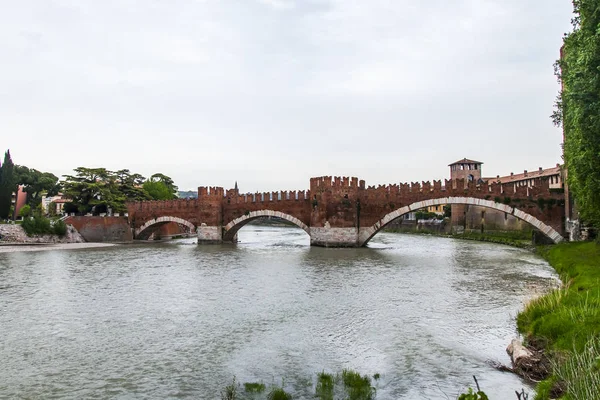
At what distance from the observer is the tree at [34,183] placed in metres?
61.9

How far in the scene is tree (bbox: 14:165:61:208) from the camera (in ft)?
203

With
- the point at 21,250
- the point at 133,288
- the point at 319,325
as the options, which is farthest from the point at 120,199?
the point at 319,325

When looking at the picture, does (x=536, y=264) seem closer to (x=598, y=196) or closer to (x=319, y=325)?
(x=598, y=196)

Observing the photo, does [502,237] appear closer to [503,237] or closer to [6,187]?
[503,237]

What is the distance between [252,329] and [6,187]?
1722 inches

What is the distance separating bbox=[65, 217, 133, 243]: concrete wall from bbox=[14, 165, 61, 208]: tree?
2722 centimetres

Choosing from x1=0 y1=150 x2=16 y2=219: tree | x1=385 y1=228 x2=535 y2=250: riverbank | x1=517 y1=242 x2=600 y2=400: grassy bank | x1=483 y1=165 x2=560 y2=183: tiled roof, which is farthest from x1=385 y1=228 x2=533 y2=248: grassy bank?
x1=0 y1=150 x2=16 y2=219: tree

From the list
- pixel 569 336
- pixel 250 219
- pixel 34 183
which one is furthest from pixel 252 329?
pixel 34 183

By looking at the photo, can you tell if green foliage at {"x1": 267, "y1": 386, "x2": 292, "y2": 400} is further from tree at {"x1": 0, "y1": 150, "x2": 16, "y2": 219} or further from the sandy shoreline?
tree at {"x1": 0, "y1": 150, "x2": 16, "y2": 219}

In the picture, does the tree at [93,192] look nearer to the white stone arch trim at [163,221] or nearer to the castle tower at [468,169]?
the white stone arch trim at [163,221]

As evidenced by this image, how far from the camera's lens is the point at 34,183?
207 feet

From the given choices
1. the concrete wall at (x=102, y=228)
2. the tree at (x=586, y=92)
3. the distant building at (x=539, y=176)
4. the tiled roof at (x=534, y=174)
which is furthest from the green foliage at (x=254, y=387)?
the tiled roof at (x=534, y=174)

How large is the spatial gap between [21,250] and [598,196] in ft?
94.7

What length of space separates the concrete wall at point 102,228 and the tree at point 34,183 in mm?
27216
